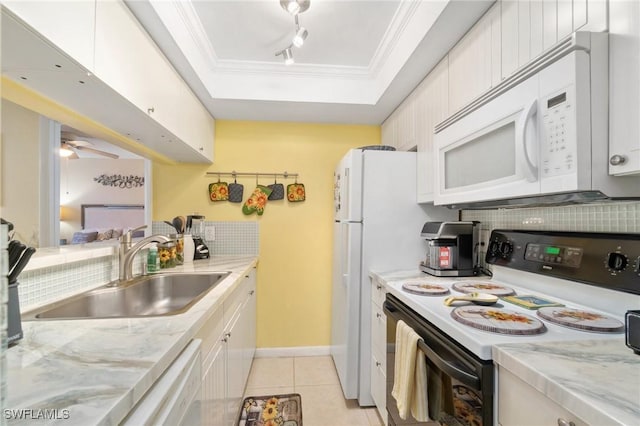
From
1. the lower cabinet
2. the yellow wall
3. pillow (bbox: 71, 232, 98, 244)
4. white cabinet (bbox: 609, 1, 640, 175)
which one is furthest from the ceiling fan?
white cabinet (bbox: 609, 1, 640, 175)

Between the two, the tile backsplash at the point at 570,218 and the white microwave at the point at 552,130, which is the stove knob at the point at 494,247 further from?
the white microwave at the point at 552,130

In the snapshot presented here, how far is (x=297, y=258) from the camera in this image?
9.02ft

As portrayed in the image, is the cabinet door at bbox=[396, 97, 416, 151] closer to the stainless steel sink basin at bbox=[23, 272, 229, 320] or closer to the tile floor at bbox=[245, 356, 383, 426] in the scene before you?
the stainless steel sink basin at bbox=[23, 272, 229, 320]

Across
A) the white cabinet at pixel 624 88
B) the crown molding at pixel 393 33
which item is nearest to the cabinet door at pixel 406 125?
the crown molding at pixel 393 33

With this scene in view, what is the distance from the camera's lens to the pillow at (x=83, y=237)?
1621mm

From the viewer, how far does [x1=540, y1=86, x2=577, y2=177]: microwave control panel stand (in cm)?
84

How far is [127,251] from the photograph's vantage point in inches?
62.9

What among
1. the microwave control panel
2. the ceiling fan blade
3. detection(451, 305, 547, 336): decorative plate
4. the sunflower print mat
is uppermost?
the ceiling fan blade

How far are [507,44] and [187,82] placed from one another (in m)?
1.86

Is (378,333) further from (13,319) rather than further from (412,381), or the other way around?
(13,319)

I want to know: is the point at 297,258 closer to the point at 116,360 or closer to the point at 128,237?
the point at 128,237

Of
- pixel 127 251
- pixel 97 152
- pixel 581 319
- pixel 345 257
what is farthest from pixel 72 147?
pixel 581 319

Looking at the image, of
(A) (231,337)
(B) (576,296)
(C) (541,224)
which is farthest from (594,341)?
(A) (231,337)

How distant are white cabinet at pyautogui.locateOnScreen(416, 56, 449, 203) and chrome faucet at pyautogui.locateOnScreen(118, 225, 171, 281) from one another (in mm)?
1581
